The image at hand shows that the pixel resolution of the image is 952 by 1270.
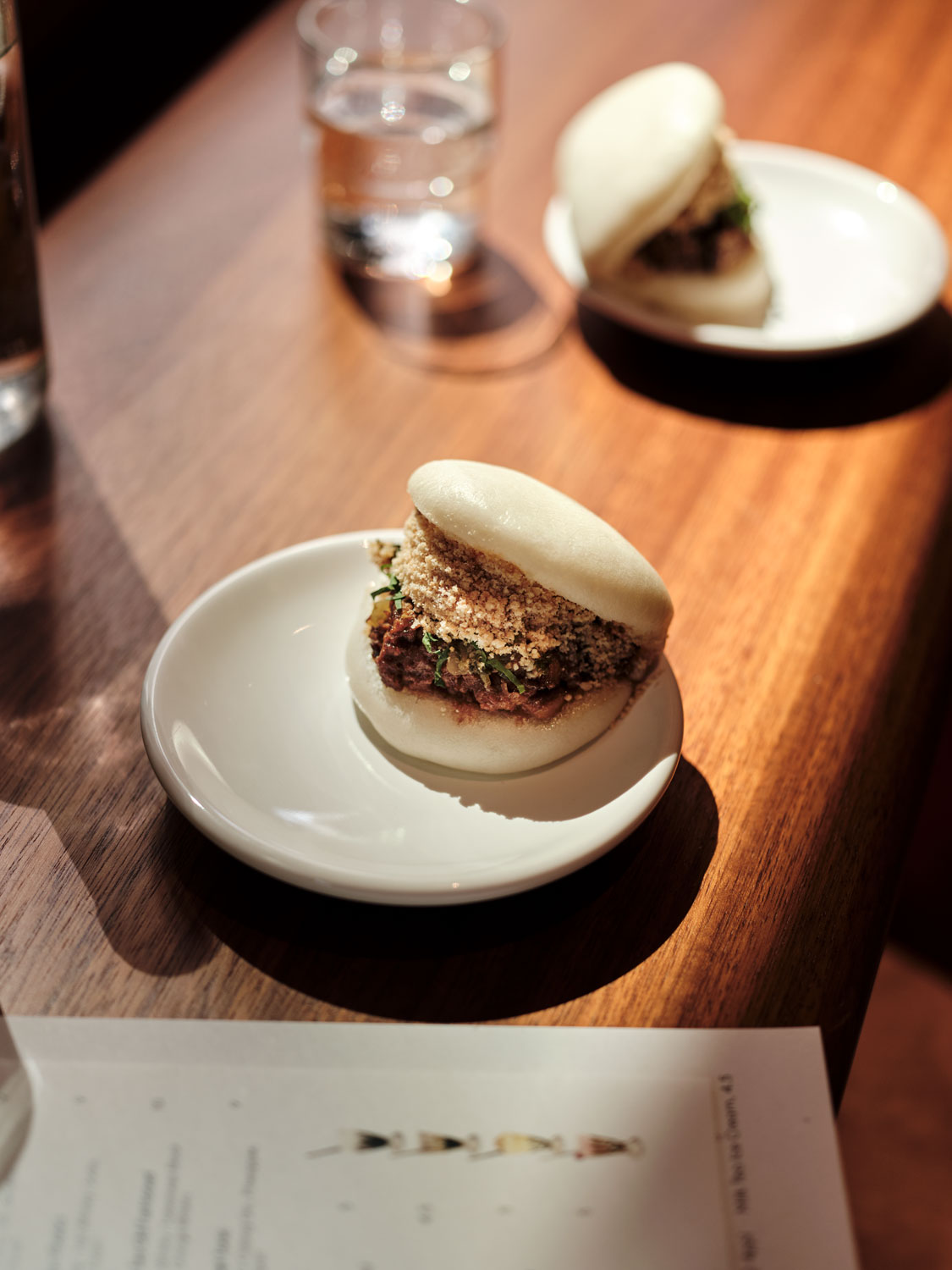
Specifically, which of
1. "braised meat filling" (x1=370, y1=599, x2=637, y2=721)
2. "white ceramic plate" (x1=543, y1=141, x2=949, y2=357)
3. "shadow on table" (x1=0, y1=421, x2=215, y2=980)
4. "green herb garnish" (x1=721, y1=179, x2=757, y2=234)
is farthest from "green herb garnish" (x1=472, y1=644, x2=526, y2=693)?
"green herb garnish" (x1=721, y1=179, x2=757, y2=234)

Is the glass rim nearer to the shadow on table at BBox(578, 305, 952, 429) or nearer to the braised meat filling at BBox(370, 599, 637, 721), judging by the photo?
the shadow on table at BBox(578, 305, 952, 429)

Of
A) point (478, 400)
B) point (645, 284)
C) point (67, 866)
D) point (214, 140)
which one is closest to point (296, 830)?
point (67, 866)

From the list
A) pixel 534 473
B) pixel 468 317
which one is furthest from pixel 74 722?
pixel 468 317

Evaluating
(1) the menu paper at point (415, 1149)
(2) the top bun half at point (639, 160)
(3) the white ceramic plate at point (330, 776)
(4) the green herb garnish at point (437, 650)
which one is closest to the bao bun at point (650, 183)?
(2) the top bun half at point (639, 160)

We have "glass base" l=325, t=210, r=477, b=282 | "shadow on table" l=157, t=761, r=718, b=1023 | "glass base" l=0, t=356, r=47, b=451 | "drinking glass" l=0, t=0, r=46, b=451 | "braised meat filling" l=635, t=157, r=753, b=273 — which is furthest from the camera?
"glass base" l=325, t=210, r=477, b=282

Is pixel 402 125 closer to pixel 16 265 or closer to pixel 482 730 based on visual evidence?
pixel 16 265

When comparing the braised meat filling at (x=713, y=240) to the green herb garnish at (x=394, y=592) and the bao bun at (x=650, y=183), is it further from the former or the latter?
the green herb garnish at (x=394, y=592)

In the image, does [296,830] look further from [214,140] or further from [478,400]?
[214,140]
